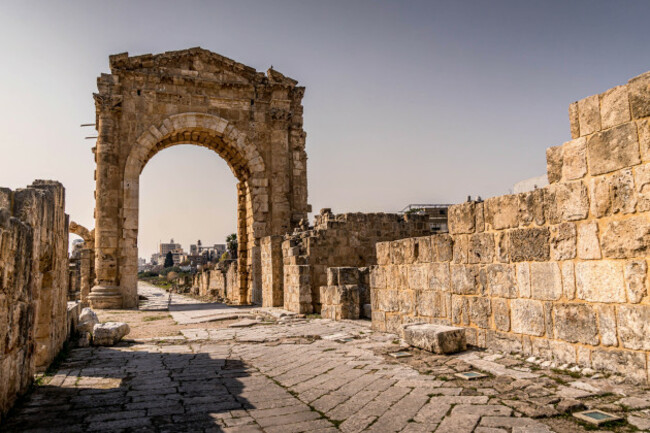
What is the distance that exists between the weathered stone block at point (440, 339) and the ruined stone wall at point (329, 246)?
A: 201 inches

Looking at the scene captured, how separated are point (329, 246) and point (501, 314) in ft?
20.9

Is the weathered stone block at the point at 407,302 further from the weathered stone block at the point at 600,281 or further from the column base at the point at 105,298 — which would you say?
the column base at the point at 105,298

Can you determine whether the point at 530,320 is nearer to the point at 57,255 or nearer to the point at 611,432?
the point at 611,432

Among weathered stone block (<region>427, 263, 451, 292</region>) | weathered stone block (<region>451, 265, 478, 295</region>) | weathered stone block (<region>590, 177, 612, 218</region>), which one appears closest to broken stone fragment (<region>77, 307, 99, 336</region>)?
weathered stone block (<region>427, 263, 451, 292</region>)

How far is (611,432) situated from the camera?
2857 millimetres

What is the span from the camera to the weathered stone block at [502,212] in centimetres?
493

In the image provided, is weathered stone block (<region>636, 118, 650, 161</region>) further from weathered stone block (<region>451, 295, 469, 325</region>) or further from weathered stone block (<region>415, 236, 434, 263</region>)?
weathered stone block (<region>415, 236, 434, 263</region>)

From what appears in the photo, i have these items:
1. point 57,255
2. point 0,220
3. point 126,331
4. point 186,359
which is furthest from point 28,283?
point 126,331

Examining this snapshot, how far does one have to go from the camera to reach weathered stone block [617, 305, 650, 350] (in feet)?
11.9

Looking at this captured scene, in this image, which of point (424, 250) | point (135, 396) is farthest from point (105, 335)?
point (424, 250)

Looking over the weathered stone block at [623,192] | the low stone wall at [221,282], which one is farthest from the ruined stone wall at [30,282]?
the low stone wall at [221,282]

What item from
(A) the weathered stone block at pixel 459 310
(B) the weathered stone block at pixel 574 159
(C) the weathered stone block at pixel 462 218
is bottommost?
(A) the weathered stone block at pixel 459 310

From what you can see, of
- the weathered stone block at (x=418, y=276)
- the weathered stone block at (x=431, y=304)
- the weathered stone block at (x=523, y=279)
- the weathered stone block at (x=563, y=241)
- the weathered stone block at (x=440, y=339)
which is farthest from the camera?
the weathered stone block at (x=418, y=276)

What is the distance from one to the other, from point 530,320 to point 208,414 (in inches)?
118
